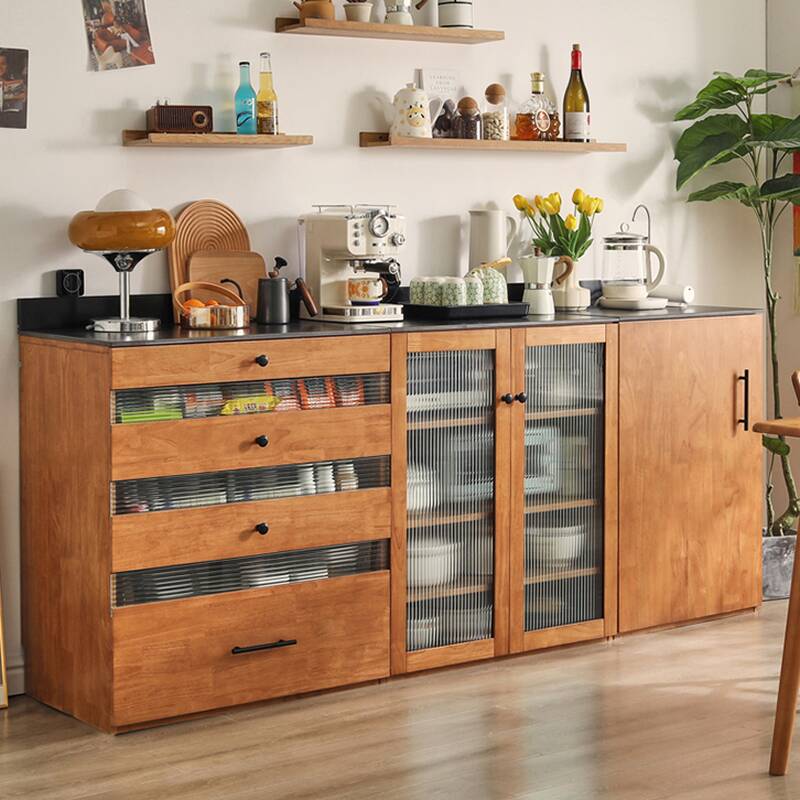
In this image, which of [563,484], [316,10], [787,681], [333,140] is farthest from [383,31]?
[787,681]

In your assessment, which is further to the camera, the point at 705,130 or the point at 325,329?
the point at 705,130

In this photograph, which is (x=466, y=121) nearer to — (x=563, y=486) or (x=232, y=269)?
(x=232, y=269)

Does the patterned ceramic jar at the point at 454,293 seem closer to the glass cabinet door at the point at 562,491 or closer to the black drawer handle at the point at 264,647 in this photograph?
the glass cabinet door at the point at 562,491

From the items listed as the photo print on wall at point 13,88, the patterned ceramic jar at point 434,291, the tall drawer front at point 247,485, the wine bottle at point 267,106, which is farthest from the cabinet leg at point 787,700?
the photo print on wall at point 13,88

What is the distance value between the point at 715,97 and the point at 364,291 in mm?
1649

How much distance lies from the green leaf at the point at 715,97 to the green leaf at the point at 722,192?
0.83ft

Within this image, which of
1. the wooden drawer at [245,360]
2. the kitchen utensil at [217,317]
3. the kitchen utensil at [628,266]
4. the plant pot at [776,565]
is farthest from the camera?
the plant pot at [776,565]

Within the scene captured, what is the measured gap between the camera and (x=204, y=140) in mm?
3982

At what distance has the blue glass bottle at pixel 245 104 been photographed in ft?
13.4

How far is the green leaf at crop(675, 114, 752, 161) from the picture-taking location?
4.98 m

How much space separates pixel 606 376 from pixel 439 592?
2.70 feet

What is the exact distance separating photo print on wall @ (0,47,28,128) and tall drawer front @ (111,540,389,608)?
124 cm

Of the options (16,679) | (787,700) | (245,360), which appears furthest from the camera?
(16,679)

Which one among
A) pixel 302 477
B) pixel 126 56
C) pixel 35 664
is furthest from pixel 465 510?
pixel 126 56
